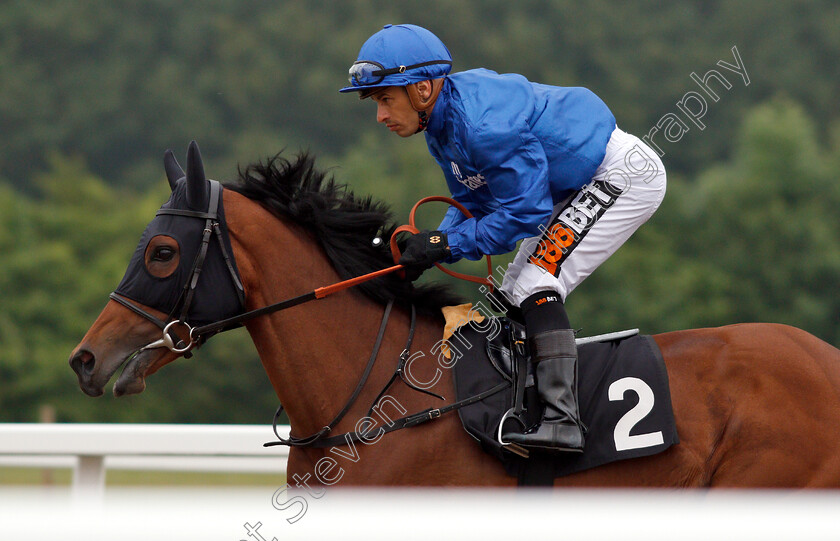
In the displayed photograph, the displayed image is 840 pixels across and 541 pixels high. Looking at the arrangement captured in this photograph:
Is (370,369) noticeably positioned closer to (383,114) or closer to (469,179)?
(469,179)

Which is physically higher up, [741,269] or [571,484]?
[571,484]

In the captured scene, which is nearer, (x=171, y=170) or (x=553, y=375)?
(x=553, y=375)

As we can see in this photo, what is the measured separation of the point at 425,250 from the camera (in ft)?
9.86

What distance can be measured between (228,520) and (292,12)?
110ft

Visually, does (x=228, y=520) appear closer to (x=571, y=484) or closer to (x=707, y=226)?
(x=571, y=484)

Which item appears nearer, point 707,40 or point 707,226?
point 707,226

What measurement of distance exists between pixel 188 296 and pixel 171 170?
0.47 meters

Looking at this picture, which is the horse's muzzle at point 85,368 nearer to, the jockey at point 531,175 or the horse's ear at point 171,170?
the horse's ear at point 171,170

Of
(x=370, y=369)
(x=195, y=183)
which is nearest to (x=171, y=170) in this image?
(x=195, y=183)

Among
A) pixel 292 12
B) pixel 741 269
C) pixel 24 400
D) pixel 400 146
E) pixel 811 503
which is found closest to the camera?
pixel 811 503

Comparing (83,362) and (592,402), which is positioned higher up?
(592,402)


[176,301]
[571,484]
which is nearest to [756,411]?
[571,484]

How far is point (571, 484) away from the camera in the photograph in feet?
9.41

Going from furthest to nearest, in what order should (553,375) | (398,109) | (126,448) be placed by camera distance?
(126,448) → (398,109) → (553,375)
